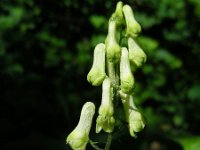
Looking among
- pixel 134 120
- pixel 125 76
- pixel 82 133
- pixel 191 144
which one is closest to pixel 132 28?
pixel 125 76

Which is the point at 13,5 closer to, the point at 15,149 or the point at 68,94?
the point at 68,94

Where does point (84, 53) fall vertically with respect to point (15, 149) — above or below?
above

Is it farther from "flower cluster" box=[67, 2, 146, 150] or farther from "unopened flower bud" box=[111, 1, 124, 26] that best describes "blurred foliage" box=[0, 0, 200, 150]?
"unopened flower bud" box=[111, 1, 124, 26]

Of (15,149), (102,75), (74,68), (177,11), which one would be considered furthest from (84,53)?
(102,75)

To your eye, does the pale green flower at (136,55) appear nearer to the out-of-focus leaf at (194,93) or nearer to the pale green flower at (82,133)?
the pale green flower at (82,133)

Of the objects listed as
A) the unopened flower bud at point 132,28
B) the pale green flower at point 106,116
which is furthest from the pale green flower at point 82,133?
the unopened flower bud at point 132,28
